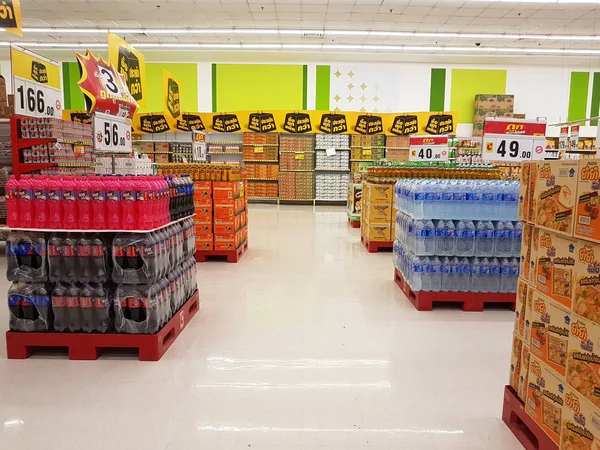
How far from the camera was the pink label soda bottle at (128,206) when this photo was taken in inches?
136

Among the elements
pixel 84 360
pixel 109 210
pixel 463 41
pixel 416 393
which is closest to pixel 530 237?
pixel 416 393

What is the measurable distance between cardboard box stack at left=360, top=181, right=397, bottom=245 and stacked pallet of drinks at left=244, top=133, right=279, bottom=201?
334 inches

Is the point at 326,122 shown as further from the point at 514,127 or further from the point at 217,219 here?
the point at 514,127

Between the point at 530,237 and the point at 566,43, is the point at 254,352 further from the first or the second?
the point at 566,43

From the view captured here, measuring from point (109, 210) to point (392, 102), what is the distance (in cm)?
1578

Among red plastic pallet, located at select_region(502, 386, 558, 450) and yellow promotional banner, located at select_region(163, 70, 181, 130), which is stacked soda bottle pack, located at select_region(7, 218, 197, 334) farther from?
yellow promotional banner, located at select_region(163, 70, 181, 130)

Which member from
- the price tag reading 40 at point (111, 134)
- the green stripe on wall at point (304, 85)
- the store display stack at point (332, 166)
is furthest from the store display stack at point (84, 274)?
the green stripe on wall at point (304, 85)

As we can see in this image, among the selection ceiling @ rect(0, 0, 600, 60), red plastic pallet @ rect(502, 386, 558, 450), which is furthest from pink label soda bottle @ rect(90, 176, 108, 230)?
ceiling @ rect(0, 0, 600, 60)

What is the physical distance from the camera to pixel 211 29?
45.2 ft

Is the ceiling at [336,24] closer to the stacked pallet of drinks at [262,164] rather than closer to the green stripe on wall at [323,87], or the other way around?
the green stripe on wall at [323,87]

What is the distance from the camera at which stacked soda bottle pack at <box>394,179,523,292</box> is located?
4.74 metres

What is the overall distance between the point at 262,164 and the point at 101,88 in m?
12.0

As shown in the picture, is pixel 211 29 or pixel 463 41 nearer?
pixel 211 29

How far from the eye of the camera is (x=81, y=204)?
3463 millimetres
